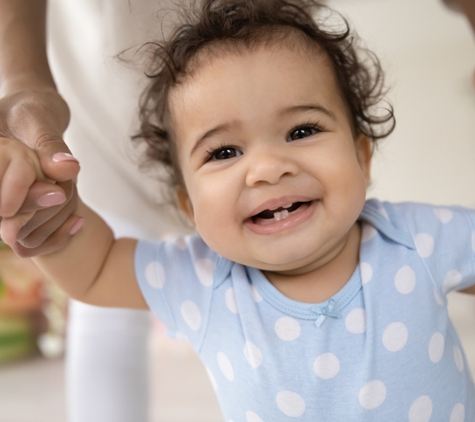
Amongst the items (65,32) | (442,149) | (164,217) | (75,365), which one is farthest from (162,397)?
(442,149)

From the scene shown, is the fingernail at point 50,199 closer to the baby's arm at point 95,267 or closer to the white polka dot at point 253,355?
the baby's arm at point 95,267

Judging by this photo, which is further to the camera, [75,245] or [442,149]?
[442,149]

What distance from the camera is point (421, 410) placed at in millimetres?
586

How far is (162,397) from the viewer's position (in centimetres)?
123

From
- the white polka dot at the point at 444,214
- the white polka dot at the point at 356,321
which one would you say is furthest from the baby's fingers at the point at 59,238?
the white polka dot at the point at 444,214

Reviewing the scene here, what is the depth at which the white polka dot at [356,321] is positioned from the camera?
0.60 metres

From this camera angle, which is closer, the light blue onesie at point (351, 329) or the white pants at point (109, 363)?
the light blue onesie at point (351, 329)

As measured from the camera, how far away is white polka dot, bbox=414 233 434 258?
2.11 feet

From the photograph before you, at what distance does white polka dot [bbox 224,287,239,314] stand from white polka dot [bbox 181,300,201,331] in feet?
0.14

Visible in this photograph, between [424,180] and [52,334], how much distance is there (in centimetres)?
109

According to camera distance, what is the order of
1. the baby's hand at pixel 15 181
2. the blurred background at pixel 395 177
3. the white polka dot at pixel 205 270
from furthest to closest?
the blurred background at pixel 395 177 → the white polka dot at pixel 205 270 → the baby's hand at pixel 15 181

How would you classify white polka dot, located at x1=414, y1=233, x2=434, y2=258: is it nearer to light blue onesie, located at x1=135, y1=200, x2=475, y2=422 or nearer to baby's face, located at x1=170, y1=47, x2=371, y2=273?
light blue onesie, located at x1=135, y1=200, x2=475, y2=422

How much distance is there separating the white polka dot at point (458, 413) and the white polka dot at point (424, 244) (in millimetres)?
175

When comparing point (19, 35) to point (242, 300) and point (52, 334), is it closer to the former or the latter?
point (242, 300)
